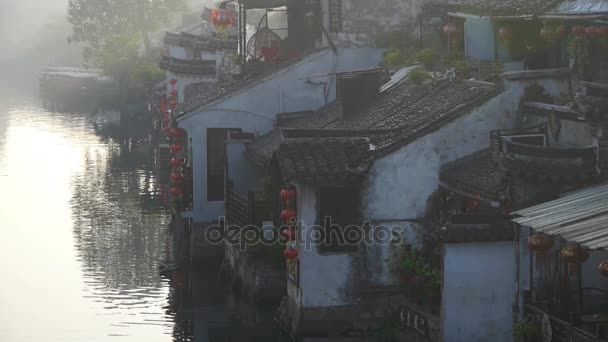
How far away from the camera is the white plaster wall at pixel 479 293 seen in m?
23.0

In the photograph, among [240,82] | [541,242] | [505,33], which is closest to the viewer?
[541,242]

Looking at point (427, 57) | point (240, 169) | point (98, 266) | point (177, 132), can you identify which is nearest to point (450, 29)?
point (427, 57)

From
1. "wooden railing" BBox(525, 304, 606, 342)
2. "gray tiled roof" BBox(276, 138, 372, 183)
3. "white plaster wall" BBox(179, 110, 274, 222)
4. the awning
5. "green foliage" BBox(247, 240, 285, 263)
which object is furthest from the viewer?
"white plaster wall" BBox(179, 110, 274, 222)

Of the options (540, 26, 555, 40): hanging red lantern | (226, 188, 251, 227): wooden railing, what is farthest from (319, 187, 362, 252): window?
(540, 26, 555, 40): hanging red lantern

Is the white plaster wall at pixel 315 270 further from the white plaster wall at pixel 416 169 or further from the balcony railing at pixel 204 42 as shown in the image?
the balcony railing at pixel 204 42

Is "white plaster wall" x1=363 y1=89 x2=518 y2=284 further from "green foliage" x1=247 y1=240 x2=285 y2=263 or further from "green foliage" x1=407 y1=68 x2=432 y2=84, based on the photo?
"green foliage" x1=407 y1=68 x2=432 y2=84

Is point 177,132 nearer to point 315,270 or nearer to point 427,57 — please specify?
point 427,57

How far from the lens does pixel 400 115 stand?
3114 centimetres

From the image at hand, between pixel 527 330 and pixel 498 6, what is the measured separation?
13.4 m

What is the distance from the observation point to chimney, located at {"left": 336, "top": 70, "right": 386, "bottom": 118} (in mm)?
35625

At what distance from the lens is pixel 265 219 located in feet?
106

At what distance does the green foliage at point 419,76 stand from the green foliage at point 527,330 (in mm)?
12818

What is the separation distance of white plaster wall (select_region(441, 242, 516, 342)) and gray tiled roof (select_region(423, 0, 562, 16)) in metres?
9.03

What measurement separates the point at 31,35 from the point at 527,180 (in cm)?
14659
